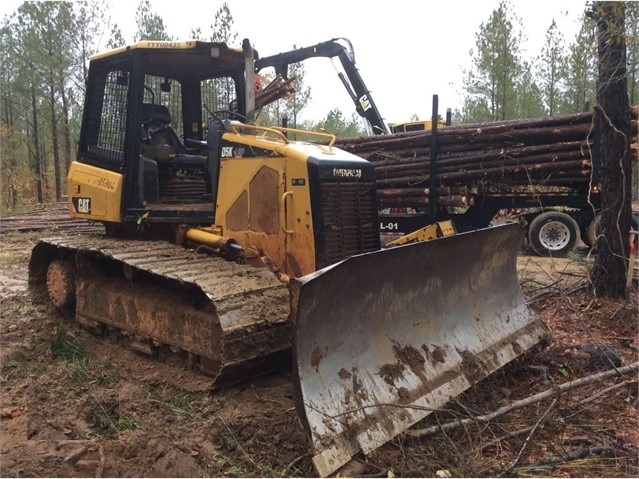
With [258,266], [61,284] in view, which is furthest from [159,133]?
[258,266]

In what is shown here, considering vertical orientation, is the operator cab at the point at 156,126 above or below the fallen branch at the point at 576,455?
above

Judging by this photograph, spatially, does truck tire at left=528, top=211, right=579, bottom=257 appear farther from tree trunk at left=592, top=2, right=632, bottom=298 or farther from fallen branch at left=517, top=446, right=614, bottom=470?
fallen branch at left=517, top=446, right=614, bottom=470

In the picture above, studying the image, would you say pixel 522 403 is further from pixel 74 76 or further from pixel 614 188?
pixel 74 76

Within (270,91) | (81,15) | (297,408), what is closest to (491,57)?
(81,15)

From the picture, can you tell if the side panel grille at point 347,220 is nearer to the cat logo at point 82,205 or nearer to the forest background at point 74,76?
the cat logo at point 82,205

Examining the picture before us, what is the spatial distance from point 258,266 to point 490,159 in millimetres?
6123

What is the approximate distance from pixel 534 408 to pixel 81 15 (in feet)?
80.7

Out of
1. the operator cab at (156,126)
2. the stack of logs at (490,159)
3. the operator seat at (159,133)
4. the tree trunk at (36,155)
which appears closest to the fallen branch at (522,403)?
the operator cab at (156,126)

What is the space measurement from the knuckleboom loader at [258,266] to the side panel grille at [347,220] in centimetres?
1

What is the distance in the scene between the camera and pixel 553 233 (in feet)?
35.3

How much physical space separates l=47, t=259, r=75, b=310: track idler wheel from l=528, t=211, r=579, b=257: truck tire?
8115 mm

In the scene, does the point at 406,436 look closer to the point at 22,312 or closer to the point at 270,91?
the point at 22,312

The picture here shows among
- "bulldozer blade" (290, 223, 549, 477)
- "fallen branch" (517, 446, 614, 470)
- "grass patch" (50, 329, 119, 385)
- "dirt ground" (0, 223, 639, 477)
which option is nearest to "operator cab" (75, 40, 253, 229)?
"grass patch" (50, 329, 119, 385)

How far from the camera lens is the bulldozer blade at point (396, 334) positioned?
10.8 feet
